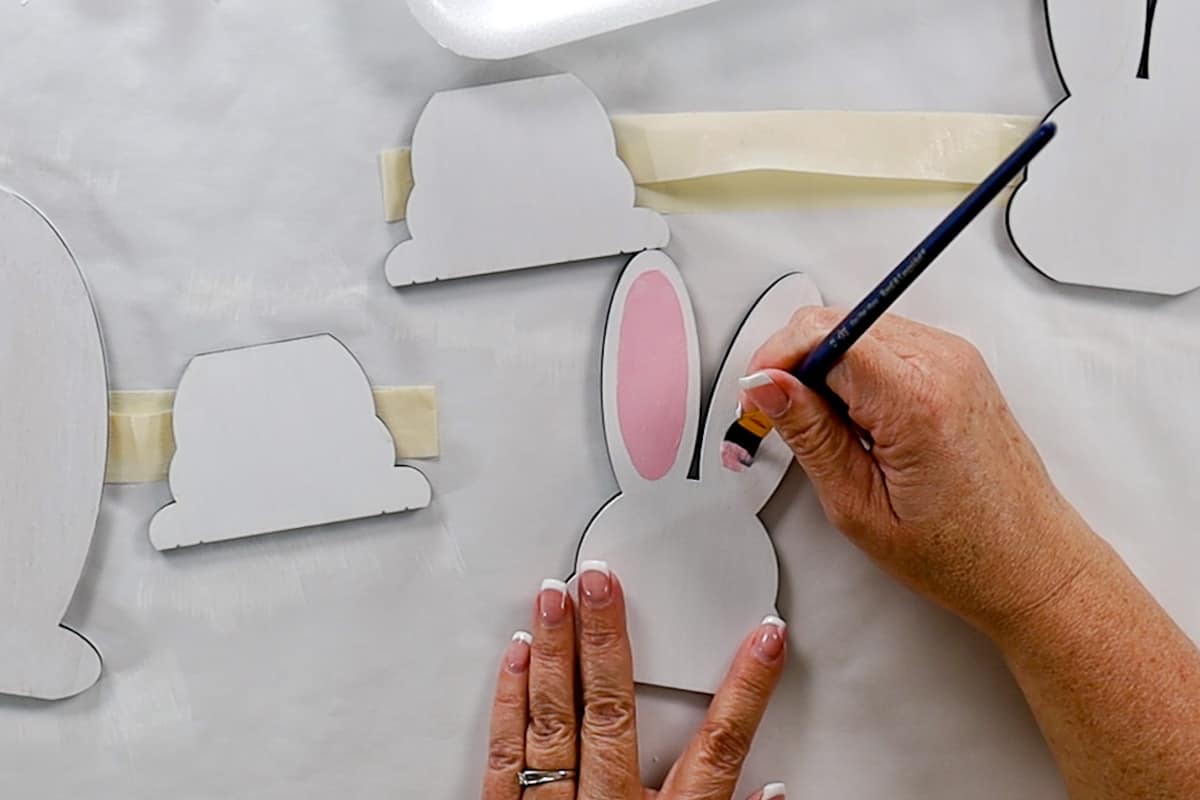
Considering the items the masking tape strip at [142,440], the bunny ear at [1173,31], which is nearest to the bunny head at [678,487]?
the masking tape strip at [142,440]

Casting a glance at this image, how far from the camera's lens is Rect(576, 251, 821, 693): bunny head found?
26.8 inches

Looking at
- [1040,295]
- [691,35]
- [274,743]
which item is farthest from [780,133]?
[274,743]

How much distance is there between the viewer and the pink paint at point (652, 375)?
0.68 metres

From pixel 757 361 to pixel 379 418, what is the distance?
0.23m

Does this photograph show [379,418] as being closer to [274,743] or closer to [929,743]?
[274,743]

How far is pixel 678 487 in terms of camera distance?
27.0 inches

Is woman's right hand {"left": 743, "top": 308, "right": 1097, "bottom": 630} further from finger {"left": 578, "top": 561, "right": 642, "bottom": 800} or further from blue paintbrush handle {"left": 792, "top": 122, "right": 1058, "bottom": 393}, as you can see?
finger {"left": 578, "top": 561, "right": 642, "bottom": 800}

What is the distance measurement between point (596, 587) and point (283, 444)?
0.21m

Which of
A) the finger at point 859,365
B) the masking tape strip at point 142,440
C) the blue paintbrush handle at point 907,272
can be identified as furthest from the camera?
the masking tape strip at point 142,440

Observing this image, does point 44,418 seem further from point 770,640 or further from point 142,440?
point 770,640

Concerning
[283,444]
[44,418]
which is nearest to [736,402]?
[283,444]

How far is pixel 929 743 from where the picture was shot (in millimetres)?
687

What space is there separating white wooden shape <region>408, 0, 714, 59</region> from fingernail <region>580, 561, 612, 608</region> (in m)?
0.31

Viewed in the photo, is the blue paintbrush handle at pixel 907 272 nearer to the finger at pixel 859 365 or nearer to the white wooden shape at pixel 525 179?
the finger at pixel 859 365
